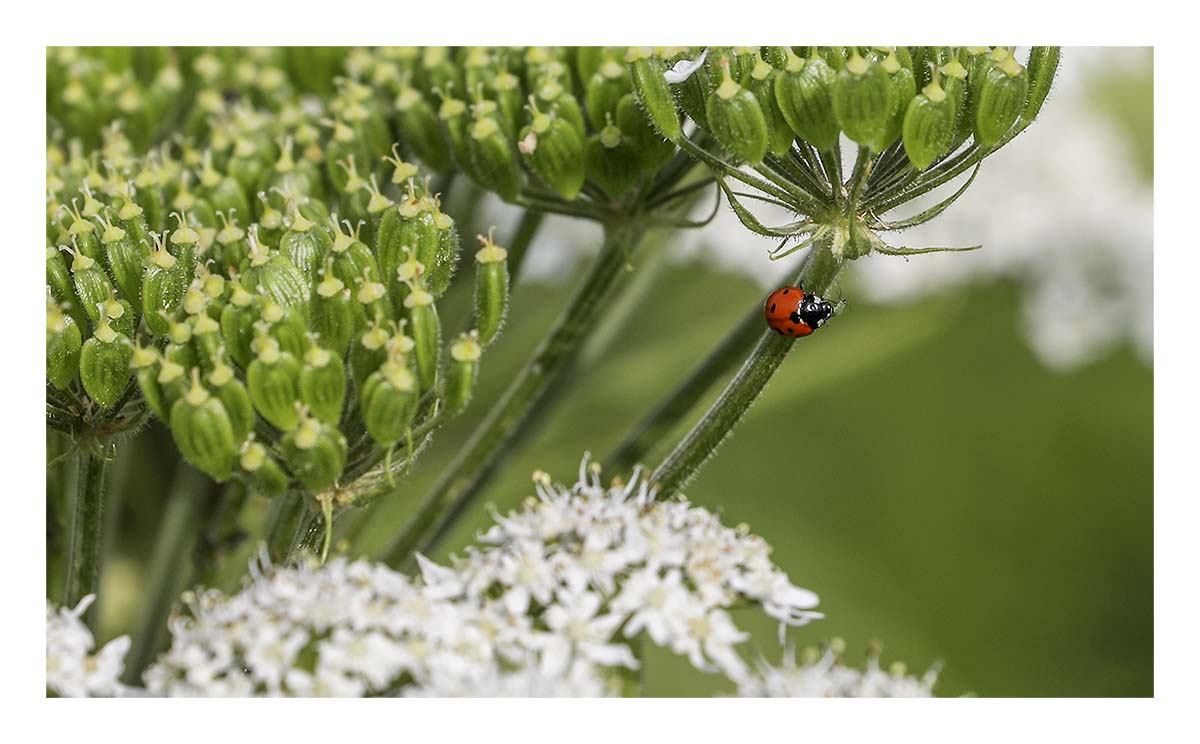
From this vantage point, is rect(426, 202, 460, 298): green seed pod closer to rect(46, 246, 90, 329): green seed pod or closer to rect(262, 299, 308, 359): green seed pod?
rect(262, 299, 308, 359): green seed pod

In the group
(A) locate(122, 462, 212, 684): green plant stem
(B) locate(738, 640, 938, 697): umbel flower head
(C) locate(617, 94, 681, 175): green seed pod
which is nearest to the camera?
(B) locate(738, 640, 938, 697): umbel flower head

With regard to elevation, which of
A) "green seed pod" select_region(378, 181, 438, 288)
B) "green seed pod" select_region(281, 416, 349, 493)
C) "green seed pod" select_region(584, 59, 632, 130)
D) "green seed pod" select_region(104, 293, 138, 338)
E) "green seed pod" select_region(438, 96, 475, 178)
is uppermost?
"green seed pod" select_region(584, 59, 632, 130)

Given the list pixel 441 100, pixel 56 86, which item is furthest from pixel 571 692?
pixel 56 86

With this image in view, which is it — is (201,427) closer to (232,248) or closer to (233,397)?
(233,397)

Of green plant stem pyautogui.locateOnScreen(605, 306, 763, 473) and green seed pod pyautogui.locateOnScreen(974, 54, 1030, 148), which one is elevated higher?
green seed pod pyautogui.locateOnScreen(974, 54, 1030, 148)

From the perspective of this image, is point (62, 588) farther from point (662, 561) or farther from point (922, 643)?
point (922, 643)

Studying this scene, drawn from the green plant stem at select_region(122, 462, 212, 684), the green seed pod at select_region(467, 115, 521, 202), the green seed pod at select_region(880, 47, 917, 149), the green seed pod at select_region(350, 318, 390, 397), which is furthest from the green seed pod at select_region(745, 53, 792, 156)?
the green plant stem at select_region(122, 462, 212, 684)
